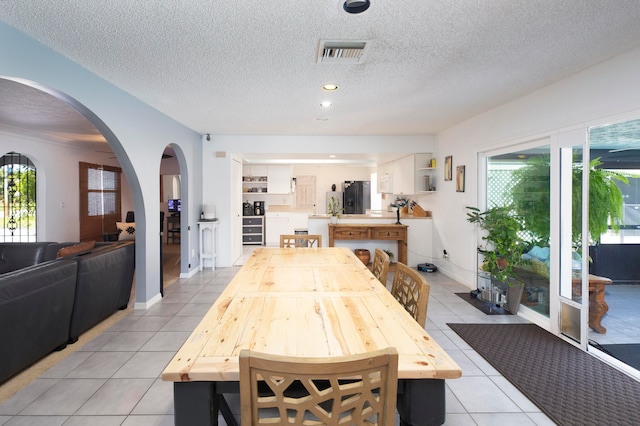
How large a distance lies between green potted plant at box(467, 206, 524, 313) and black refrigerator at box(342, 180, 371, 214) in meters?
5.27

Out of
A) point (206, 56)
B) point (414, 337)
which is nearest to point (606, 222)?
point (414, 337)

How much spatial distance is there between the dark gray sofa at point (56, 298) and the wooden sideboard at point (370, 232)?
10.3 feet

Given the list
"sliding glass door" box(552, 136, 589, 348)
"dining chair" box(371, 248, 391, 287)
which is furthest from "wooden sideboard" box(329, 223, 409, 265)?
"dining chair" box(371, 248, 391, 287)

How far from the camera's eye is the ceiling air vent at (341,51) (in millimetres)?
2186

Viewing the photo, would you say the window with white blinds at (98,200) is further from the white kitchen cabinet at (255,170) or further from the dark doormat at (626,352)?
the dark doormat at (626,352)

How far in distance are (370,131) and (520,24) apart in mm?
3252

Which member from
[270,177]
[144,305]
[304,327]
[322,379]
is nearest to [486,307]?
[304,327]

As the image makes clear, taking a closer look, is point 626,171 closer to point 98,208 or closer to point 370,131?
→ point 370,131

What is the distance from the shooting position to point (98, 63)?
8.36 feet

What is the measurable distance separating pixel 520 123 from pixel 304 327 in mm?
3355

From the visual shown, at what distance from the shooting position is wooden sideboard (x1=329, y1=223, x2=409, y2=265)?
5520 mm

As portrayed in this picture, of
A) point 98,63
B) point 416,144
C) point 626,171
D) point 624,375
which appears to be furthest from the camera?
point 416,144

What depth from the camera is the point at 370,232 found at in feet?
18.2

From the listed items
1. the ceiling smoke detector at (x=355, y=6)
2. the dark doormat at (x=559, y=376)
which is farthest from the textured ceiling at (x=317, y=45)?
the dark doormat at (x=559, y=376)
